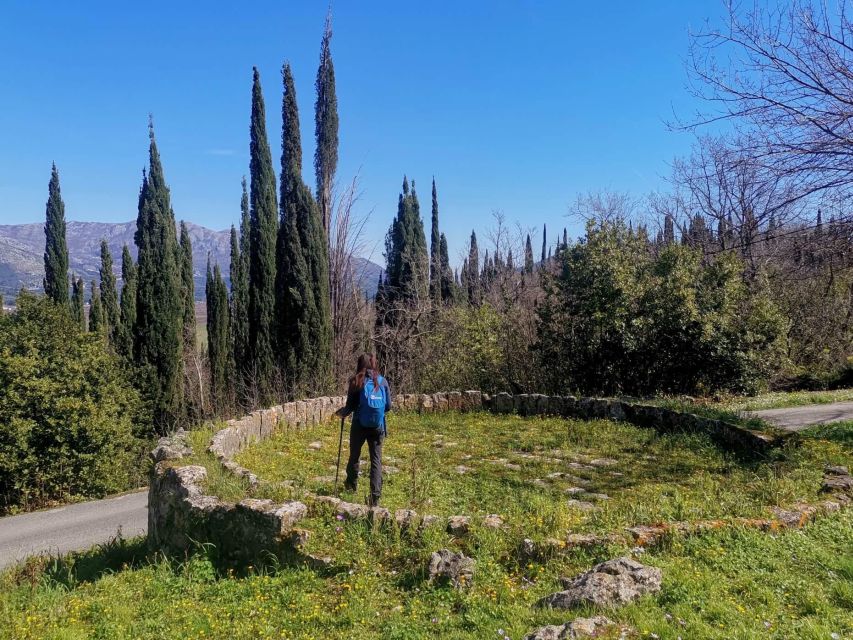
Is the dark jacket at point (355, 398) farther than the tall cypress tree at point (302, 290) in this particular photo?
No

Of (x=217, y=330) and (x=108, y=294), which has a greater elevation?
(x=108, y=294)

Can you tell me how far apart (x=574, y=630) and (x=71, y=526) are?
12.3 meters

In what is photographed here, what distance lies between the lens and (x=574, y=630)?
3.39 metres

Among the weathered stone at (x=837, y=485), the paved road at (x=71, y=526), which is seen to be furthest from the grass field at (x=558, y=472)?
the paved road at (x=71, y=526)

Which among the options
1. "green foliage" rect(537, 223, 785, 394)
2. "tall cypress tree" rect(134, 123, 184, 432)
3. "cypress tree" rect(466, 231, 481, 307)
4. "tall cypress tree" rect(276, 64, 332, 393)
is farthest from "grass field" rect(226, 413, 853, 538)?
"cypress tree" rect(466, 231, 481, 307)

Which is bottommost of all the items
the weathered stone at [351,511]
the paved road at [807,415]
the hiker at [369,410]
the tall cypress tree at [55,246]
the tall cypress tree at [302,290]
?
the paved road at [807,415]

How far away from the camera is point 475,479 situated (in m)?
8.26

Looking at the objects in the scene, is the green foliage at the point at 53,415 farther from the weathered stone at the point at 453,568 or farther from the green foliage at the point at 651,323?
the weathered stone at the point at 453,568

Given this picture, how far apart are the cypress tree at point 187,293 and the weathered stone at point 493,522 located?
33244 mm

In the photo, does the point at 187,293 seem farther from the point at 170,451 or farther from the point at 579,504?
the point at 579,504

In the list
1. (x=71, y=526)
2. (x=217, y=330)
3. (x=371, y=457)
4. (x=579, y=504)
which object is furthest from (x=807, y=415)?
(x=217, y=330)

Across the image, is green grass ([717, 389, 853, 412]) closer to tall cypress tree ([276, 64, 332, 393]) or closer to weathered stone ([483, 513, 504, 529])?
weathered stone ([483, 513, 504, 529])

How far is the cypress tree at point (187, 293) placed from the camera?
36.9 metres

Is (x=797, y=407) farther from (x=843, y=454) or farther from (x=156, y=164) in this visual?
(x=156, y=164)
